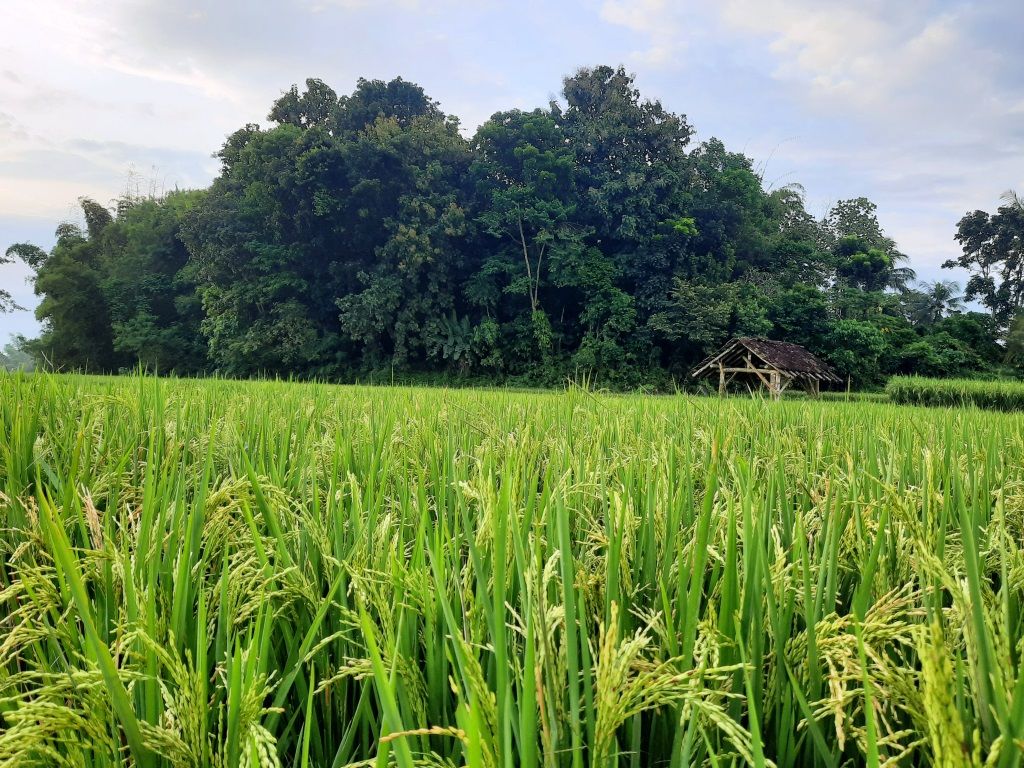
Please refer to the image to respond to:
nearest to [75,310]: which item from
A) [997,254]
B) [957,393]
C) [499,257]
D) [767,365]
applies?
[499,257]

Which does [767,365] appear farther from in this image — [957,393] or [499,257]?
[499,257]

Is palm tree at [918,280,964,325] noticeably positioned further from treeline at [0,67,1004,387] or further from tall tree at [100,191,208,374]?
tall tree at [100,191,208,374]

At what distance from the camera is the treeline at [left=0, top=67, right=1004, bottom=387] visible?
27.1m

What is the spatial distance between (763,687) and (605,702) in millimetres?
361

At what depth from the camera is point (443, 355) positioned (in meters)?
28.1

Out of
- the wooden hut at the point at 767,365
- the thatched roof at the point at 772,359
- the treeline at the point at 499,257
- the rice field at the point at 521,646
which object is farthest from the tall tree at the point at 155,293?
the rice field at the point at 521,646

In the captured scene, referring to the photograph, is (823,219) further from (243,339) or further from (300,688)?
(300,688)

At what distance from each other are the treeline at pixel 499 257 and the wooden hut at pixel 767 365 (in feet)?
7.61

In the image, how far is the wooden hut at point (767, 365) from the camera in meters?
21.4

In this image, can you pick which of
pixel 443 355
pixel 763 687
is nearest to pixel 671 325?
pixel 443 355

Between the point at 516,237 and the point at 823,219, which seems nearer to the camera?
the point at 516,237

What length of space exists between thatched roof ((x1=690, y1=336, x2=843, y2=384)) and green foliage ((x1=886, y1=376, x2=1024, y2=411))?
288cm

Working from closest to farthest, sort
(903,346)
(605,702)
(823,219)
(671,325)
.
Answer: (605,702), (671,325), (903,346), (823,219)

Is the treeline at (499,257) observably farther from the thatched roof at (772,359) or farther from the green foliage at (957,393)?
the green foliage at (957,393)
